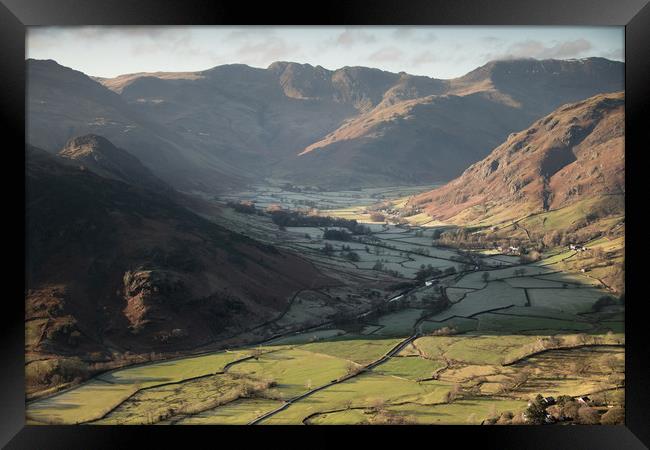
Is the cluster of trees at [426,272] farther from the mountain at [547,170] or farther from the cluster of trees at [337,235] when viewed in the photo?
the cluster of trees at [337,235]

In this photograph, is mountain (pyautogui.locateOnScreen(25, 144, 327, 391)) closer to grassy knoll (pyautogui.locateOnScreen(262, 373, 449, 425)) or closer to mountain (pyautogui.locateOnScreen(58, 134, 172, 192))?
grassy knoll (pyautogui.locateOnScreen(262, 373, 449, 425))

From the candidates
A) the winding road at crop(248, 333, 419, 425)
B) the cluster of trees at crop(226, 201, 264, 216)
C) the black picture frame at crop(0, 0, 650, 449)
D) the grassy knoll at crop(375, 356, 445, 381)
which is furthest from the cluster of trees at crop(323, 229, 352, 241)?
the black picture frame at crop(0, 0, 650, 449)

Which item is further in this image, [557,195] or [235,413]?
[557,195]

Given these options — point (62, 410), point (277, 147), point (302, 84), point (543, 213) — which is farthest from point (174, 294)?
point (302, 84)

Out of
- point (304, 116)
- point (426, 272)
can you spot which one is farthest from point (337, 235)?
point (304, 116)

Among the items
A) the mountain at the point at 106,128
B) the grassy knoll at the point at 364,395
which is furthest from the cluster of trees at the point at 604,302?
the mountain at the point at 106,128

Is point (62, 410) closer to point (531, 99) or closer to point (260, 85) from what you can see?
point (531, 99)

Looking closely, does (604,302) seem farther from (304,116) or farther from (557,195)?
(304,116)
